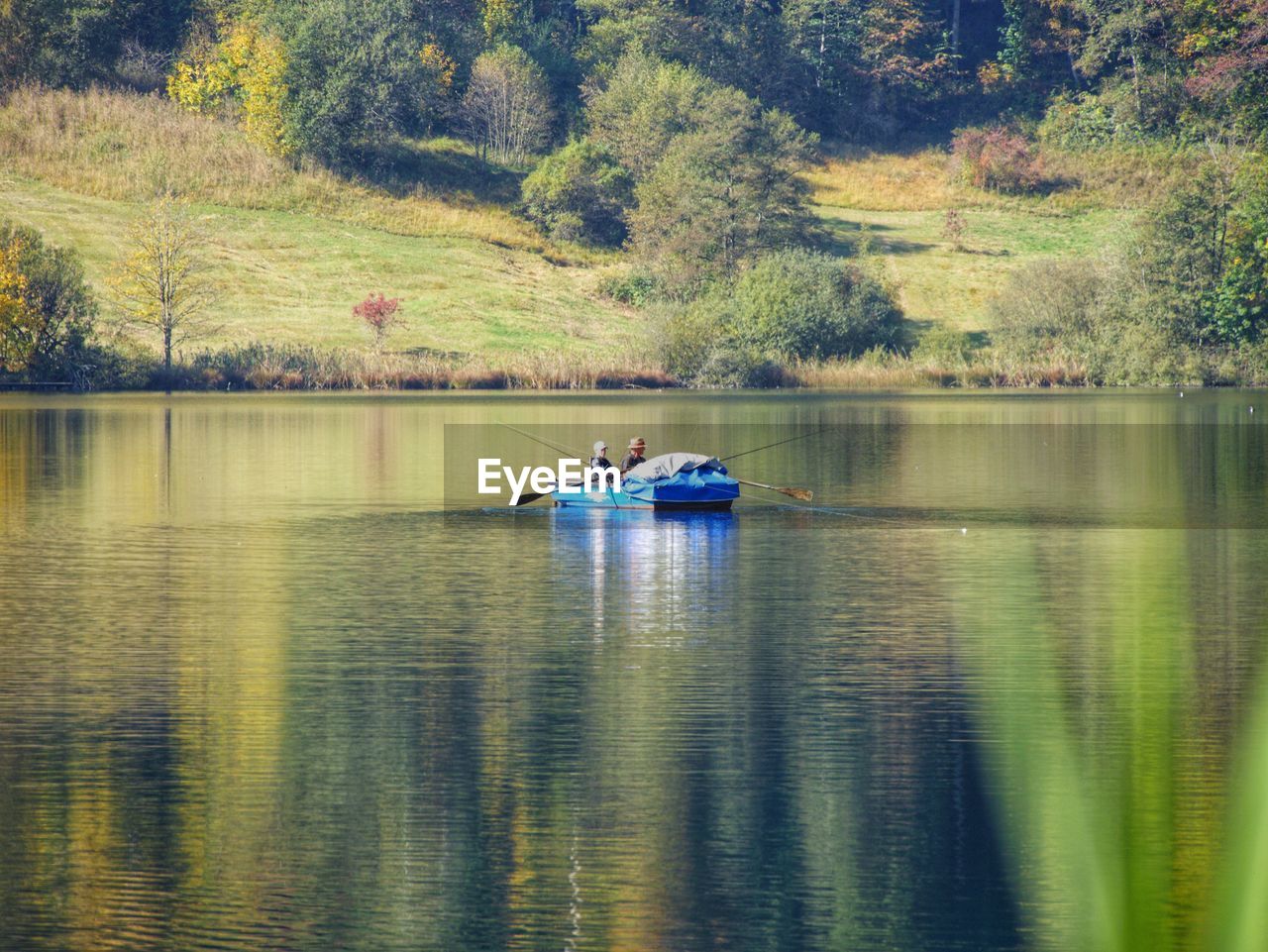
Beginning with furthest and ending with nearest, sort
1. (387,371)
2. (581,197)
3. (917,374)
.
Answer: (581,197)
(917,374)
(387,371)

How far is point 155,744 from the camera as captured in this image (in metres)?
16.8

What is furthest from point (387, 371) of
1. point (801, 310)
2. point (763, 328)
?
point (801, 310)

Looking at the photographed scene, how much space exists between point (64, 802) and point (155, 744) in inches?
74.5

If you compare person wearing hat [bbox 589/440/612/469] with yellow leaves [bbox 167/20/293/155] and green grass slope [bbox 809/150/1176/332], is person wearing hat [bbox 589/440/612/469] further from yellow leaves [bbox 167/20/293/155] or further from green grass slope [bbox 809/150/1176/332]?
yellow leaves [bbox 167/20/293/155]

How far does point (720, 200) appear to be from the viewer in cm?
11081

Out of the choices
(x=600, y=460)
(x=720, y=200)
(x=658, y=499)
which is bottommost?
(x=658, y=499)

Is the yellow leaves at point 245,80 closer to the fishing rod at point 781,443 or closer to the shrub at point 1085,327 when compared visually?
the shrub at point 1085,327

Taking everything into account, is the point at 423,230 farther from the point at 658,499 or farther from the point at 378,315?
the point at 658,499

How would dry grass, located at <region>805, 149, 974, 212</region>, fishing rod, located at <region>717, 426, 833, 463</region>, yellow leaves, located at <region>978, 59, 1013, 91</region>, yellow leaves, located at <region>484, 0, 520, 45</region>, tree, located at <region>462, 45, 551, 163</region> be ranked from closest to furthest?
fishing rod, located at <region>717, 426, 833, 463</region>, dry grass, located at <region>805, 149, 974, 212</region>, tree, located at <region>462, 45, 551, 163</region>, yellow leaves, located at <region>484, 0, 520, 45</region>, yellow leaves, located at <region>978, 59, 1013, 91</region>

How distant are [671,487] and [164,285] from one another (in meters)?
59.6

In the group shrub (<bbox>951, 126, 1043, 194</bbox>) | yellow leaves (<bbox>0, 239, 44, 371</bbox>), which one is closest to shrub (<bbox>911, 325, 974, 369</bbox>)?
shrub (<bbox>951, 126, 1043, 194</bbox>)

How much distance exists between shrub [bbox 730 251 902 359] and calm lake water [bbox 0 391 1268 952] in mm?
58300

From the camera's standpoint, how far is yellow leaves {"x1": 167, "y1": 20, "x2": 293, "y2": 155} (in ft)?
393

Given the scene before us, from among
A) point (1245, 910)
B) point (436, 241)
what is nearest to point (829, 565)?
point (1245, 910)
